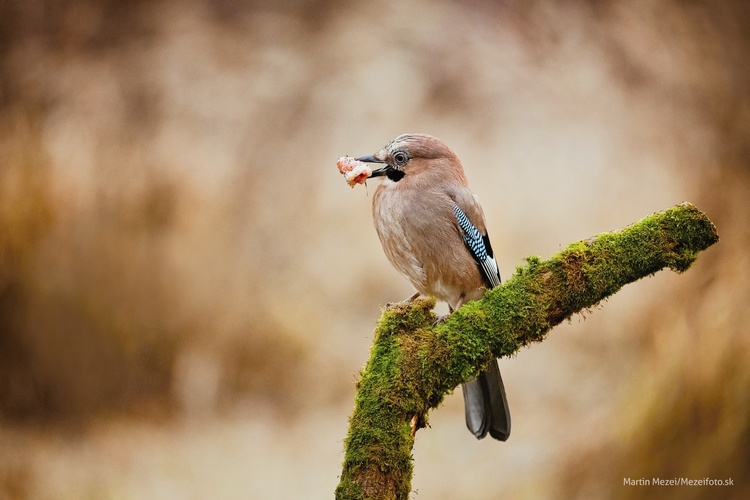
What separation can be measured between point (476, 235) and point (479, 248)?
61mm

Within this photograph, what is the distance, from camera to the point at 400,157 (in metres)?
3.28

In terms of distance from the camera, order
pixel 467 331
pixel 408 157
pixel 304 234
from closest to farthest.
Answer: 1. pixel 467 331
2. pixel 408 157
3. pixel 304 234

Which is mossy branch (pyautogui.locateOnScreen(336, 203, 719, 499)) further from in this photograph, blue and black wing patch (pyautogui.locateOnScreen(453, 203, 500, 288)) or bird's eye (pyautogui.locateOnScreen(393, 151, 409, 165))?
bird's eye (pyautogui.locateOnScreen(393, 151, 409, 165))

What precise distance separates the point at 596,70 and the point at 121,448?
4111mm

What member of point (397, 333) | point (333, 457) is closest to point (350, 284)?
point (333, 457)

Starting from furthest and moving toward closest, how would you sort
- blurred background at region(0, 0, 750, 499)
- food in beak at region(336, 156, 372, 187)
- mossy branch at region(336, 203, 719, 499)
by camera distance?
1. blurred background at region(0, 0, 750, 499)
2. food in beak at region(336, 156, 372, 187)
3. mossy branch at region(336, 203, 719, 499)

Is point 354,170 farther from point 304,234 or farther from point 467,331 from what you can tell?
point 304,234

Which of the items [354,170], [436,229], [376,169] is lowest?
[436,229]

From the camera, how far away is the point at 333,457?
4902mm

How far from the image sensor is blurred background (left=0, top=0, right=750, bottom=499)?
16.0 ft

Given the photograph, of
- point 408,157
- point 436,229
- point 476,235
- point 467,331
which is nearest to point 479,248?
point 476,235

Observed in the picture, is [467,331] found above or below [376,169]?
below

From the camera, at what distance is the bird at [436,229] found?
3.20m

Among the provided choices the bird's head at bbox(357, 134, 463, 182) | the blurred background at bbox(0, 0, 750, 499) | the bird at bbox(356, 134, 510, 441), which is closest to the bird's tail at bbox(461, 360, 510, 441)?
the bird at bbox(356, 134, 510, 441)
